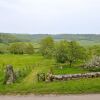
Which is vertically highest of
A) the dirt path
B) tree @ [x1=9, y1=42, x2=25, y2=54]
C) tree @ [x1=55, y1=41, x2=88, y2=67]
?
tree @ [x1=55, y1=41, x2=88, y2=67]

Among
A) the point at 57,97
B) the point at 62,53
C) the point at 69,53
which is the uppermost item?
the point at 69,53

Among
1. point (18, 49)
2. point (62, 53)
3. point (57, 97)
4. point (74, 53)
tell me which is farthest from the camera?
point (18, 49)

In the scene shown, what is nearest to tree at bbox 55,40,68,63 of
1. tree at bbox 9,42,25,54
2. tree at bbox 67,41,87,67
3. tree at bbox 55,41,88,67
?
tree at bbox 55,41,88,67

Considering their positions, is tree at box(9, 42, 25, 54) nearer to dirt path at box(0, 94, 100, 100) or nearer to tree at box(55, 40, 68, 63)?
tree at box(55, 40, 68, 63)

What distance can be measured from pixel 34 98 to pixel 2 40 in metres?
153

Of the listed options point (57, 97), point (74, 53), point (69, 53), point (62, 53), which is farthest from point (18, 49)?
point (57, 97)

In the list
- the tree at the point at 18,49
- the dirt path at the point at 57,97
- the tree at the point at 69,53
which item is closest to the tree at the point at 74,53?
the tree at the point at 69,53

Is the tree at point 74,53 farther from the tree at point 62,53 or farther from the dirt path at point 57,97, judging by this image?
the dirt path at point 57,97

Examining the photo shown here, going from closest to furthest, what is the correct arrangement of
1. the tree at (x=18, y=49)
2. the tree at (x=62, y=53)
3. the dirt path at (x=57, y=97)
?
the dirt path at (x=57, y=97) → the tree at (x=62, y=53) → the tree at (x=18, y=49)

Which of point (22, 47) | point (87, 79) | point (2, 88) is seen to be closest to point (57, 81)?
point (87, 79)

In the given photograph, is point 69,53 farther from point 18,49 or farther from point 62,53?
point 18,49

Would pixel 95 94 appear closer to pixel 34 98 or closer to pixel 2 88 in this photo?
pixel 34 98

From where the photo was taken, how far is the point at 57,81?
115 feet

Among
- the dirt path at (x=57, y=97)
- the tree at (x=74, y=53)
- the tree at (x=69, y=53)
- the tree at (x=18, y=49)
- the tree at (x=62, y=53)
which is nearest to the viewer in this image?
the dirt path at (x=57, y=97)
